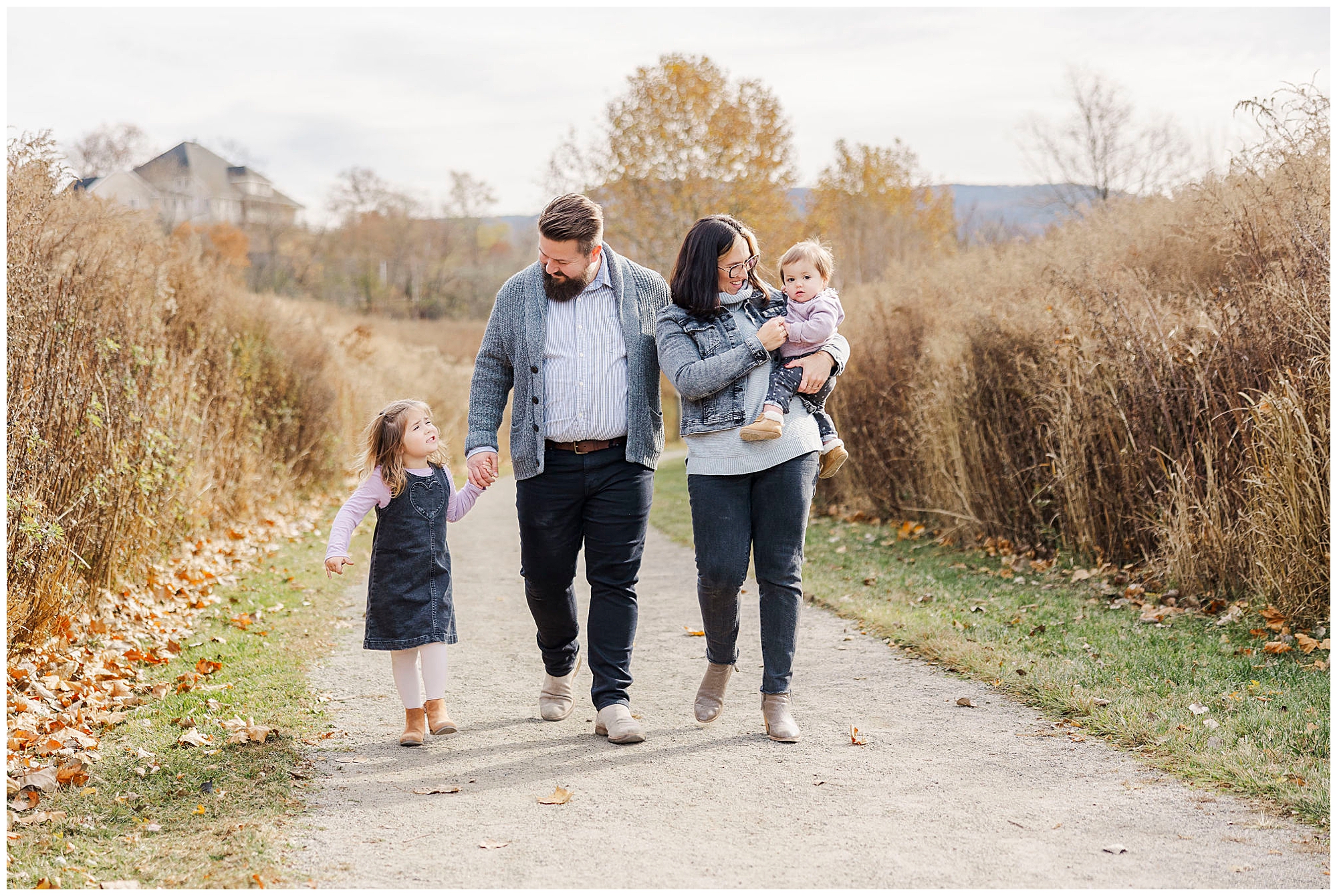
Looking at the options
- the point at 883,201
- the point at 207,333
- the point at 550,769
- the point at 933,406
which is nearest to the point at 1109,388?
the point at 933,406

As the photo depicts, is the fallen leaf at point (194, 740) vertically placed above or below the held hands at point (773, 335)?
below

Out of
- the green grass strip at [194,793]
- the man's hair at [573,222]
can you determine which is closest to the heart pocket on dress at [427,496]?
the green grass strip at [194,793]

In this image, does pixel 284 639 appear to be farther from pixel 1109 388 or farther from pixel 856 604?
pixel 1109 388

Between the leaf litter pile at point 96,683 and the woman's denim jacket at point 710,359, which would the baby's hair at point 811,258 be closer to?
the woman's denim jacket at point 710,359

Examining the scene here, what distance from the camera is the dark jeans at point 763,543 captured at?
4.39m

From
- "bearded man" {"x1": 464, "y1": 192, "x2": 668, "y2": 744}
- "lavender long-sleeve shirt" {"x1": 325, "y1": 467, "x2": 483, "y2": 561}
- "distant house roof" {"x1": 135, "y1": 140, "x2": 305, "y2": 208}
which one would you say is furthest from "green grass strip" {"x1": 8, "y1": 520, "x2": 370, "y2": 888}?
"distant house roof" {"x1": 135, "y1": 140, "x2": 305, "y2": 208}

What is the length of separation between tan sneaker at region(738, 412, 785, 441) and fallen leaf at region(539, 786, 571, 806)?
1.47 m

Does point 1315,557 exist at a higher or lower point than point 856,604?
higher

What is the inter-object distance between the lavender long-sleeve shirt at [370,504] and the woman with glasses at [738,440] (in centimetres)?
94

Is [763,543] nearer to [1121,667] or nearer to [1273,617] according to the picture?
[1121,667]

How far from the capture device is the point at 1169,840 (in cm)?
337

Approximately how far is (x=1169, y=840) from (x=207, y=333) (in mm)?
10627

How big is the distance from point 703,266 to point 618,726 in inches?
73.8

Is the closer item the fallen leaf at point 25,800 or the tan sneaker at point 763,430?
the fallen leaf at point 25,800
